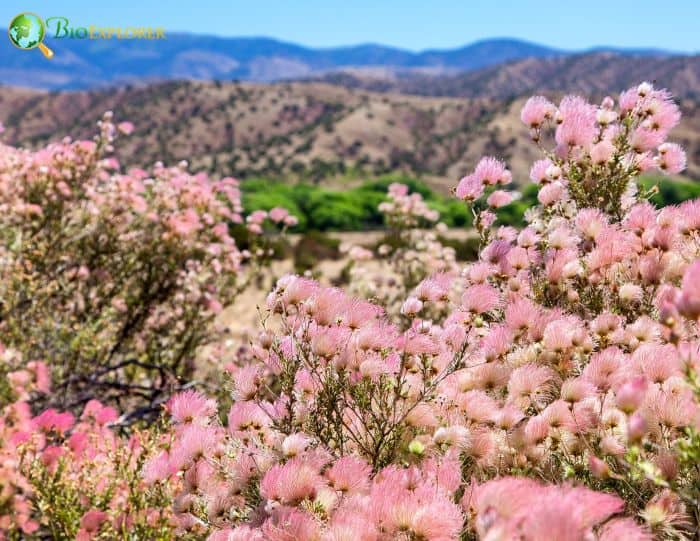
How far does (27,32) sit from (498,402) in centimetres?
747

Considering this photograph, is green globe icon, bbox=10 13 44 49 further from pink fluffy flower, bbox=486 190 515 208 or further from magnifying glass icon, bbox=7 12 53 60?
pink fluffy flower, bbox=486 190 515 208

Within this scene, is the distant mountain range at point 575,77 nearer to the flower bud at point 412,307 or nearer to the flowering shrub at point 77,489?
the flowering shrub at point 77,489

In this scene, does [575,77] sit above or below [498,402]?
above

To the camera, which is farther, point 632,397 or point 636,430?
point 632,397

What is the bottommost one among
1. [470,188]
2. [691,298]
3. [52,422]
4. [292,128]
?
[52,422]

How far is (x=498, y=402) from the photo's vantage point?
190 centimetres

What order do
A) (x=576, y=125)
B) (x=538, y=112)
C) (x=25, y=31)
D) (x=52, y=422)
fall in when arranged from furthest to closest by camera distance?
(x=25, y=31) < (x=52, y=422) < (x=538, y=112) < (x=576, y=125)

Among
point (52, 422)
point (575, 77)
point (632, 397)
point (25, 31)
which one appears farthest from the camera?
point (575, 77)

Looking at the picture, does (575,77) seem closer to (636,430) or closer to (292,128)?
(292,128)

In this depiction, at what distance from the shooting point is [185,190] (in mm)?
6340

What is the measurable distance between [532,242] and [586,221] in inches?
8.4

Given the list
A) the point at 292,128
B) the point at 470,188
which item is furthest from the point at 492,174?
the point at 292,128

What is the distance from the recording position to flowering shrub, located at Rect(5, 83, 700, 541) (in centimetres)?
128

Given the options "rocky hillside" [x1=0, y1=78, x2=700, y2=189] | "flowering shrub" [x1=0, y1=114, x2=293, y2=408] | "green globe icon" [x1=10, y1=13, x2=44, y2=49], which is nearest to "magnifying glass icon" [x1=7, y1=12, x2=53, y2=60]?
"green globe icon" [x1=10, y1=13, x2=44, y2=49]
